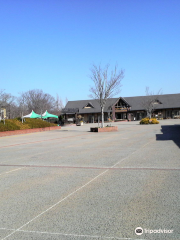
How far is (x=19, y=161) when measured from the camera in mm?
11336

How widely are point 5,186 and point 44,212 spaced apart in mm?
2422

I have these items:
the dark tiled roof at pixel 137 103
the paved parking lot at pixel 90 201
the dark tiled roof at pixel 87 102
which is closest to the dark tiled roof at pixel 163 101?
the dark tiled roof at pixel 137 103

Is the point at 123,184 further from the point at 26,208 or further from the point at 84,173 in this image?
the point at 26,208

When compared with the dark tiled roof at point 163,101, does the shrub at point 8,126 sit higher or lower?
lower

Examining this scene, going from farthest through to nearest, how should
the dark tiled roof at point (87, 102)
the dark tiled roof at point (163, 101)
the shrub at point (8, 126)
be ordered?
the dark tiled roof at point (87, 102), the dark tiled roof at point (163, 101), the shrub at point (8, 126)

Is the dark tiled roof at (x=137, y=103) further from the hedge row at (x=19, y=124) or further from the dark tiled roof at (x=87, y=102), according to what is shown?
the hedge row at (x=19, y=124)

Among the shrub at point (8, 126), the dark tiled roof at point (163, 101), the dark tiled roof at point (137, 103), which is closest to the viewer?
the shrub at point (8, 126)

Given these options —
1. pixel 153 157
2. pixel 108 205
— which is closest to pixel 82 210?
pixel 108 205

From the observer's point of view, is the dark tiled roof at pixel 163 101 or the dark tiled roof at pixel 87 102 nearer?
the dark tiled roof at pixel 163 101

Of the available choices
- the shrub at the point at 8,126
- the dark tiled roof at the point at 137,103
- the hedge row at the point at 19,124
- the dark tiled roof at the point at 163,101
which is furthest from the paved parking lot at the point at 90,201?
the dark tiled roof at the point at 137,103

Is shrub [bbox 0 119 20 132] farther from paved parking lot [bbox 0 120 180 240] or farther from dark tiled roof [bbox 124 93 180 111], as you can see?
dark tiled roof [bbox 124 93 180 111]

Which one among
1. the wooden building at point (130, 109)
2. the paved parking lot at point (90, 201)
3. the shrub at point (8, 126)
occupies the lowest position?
the paved parking lot at point (90, 201)

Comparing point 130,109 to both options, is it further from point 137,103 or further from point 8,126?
point 8,126

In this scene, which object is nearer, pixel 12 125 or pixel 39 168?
pixel 39 168
